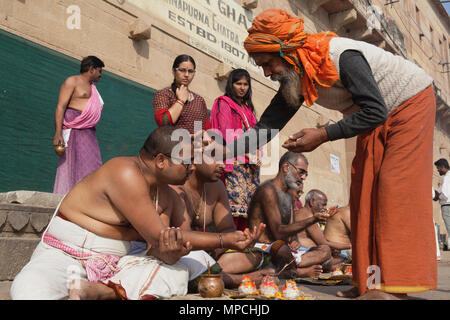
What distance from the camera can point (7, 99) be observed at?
472cm

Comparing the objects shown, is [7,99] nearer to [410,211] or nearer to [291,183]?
[291,183]

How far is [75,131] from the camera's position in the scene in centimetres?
448

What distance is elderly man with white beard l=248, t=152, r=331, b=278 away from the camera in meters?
3.99

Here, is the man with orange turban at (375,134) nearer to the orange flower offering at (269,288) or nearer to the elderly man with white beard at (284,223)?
the orange flower offering at (269,288)

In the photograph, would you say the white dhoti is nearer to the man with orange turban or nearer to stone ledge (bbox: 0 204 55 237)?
stone ledge (bbox: 0 204 55 237)

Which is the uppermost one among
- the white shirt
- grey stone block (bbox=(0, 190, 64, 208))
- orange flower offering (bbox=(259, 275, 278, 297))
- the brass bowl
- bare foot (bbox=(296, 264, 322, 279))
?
the brass bowl

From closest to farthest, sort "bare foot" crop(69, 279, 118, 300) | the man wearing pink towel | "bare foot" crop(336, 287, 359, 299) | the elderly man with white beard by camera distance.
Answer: "bare foot" crop(69, 279, 118, 300)
"bare foot" crop(336, 287, 359, 299)
the elderly man with white beard
the man wearing pink towel

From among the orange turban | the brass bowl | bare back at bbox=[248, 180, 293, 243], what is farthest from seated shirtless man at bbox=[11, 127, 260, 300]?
the brass bowl

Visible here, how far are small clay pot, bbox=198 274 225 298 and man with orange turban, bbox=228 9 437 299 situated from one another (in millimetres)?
839

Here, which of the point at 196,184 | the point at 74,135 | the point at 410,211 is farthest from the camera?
the point at 74,135

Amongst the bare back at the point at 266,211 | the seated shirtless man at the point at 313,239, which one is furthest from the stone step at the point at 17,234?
the seated shirtless man at the point at 313,239
